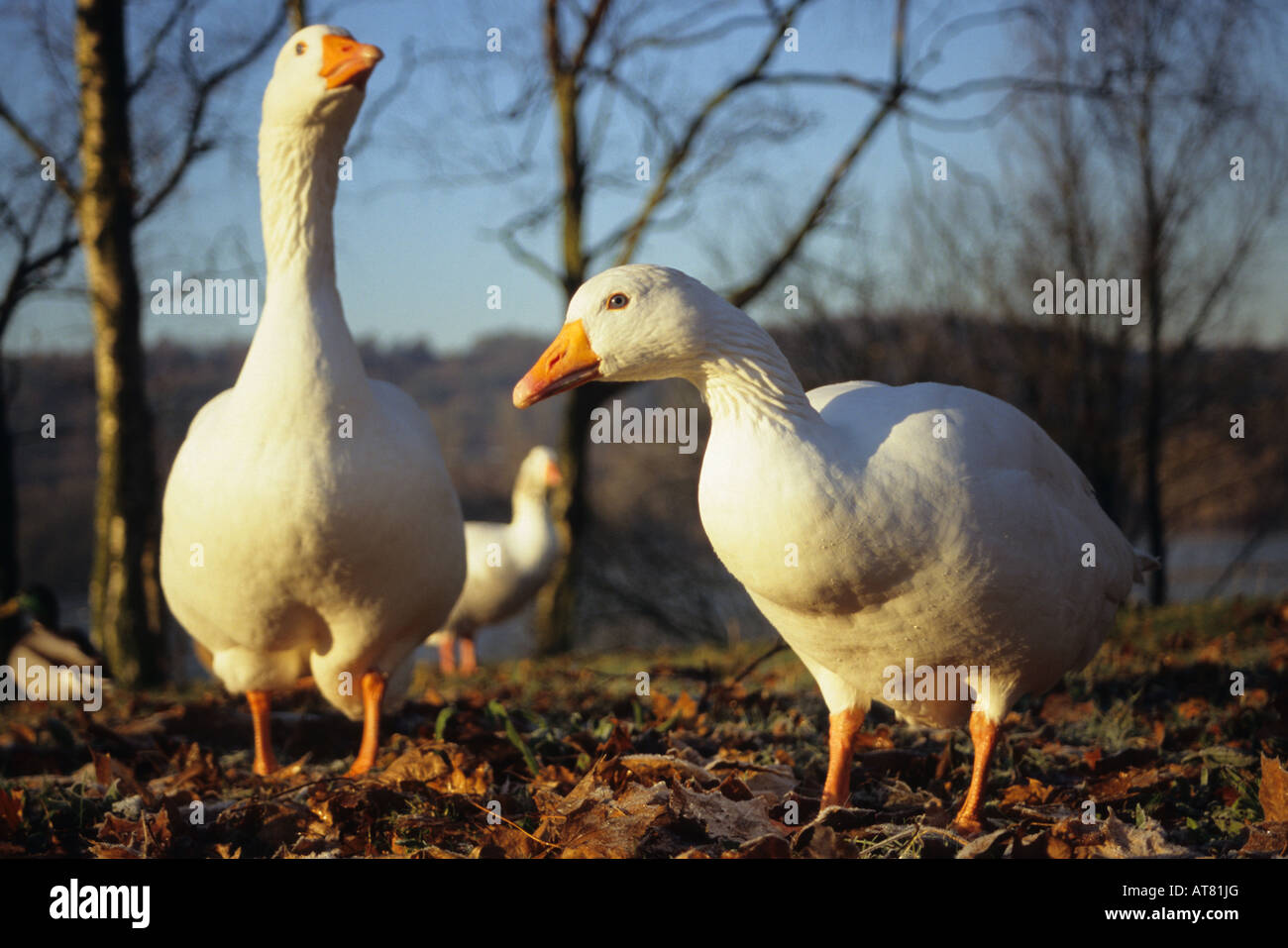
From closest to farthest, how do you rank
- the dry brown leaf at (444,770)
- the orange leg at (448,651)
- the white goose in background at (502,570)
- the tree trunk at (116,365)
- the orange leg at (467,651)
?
the dry brown leaf at (444,770), the tree trunk at (116,365), the white goose in background at (502,570), the orange leg at (467,651), the orange leg at (448,651)

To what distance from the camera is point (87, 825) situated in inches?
147

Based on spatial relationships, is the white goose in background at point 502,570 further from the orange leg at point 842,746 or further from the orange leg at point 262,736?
the orange leg at point 842,746

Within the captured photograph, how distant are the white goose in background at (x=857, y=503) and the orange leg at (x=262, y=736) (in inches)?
96.9

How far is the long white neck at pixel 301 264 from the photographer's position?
14.5ft

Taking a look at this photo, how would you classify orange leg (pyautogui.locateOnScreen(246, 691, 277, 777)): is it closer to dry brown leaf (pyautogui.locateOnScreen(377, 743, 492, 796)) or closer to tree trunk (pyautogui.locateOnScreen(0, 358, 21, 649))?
dry brown leaf (pyautogui.locateOnScreen(377, 743, 492, 796))

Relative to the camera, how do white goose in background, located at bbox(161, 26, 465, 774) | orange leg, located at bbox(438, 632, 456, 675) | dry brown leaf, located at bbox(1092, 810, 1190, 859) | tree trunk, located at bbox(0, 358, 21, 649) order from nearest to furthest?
1. dry brown leaf, located at bbox(1092, 810, 1190, 859)
2. white goose in background, located at bbox(161, 26, 465, 774)
3. tree trunk, located at bbox(0, 358, 21, 649)
4. orange leg, located at bbox(438, 632, 456, 675)

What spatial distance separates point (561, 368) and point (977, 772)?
6.21ft

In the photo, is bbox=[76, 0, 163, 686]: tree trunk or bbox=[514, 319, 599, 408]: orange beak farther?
bbox=[76, 0, 163, 686]: tree trunk

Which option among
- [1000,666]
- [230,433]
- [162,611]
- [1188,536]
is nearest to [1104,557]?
[1000,666]

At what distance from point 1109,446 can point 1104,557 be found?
12.1 meters

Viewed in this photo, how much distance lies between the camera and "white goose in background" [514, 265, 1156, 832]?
9.95 feet

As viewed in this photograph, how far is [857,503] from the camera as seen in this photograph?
119 inches

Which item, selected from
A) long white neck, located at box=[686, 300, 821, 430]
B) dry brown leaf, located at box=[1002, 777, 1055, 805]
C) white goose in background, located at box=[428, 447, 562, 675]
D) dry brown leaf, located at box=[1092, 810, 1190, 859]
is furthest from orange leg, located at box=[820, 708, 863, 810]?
white goose in background, located at box=[428, 447, 562, 675]

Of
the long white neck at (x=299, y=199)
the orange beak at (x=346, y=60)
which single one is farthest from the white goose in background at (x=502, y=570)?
the orange beak at (x=346, y=60)
